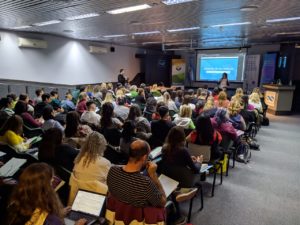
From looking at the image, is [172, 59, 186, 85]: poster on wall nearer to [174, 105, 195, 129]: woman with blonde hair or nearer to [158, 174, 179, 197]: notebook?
[174, 105, 195, 129]: woman with blonde hair

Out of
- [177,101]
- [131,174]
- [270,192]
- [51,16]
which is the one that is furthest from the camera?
[177,101]

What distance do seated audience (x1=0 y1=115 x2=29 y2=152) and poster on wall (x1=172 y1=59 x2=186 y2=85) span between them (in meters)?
11.4

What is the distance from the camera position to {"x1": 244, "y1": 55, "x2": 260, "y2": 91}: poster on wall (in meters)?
11.5

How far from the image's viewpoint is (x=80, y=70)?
1048 cm

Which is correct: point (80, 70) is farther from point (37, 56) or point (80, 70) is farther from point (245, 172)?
point (245, 172)

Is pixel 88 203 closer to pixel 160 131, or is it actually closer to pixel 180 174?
pixel 180 174

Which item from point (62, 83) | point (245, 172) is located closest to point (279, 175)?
point (245, 172)

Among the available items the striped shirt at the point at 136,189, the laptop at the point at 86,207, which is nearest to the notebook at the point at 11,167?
the laptop at the point at 86,207

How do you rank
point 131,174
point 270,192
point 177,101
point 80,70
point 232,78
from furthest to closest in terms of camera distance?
1. point 232,78
2. point 80,70
3. point 177,101
4. point 270,192
5. point 131,174

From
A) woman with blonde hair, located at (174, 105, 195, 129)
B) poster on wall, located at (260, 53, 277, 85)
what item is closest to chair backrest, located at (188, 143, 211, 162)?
woman with blonde hair, located at (174, 105, 195, 129)

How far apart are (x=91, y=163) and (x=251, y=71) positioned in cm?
1141

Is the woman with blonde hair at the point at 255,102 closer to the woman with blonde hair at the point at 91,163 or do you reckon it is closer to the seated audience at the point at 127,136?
the seated audience at the point at 127,136

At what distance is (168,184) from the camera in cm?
226

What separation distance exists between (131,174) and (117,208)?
0.97 feet
